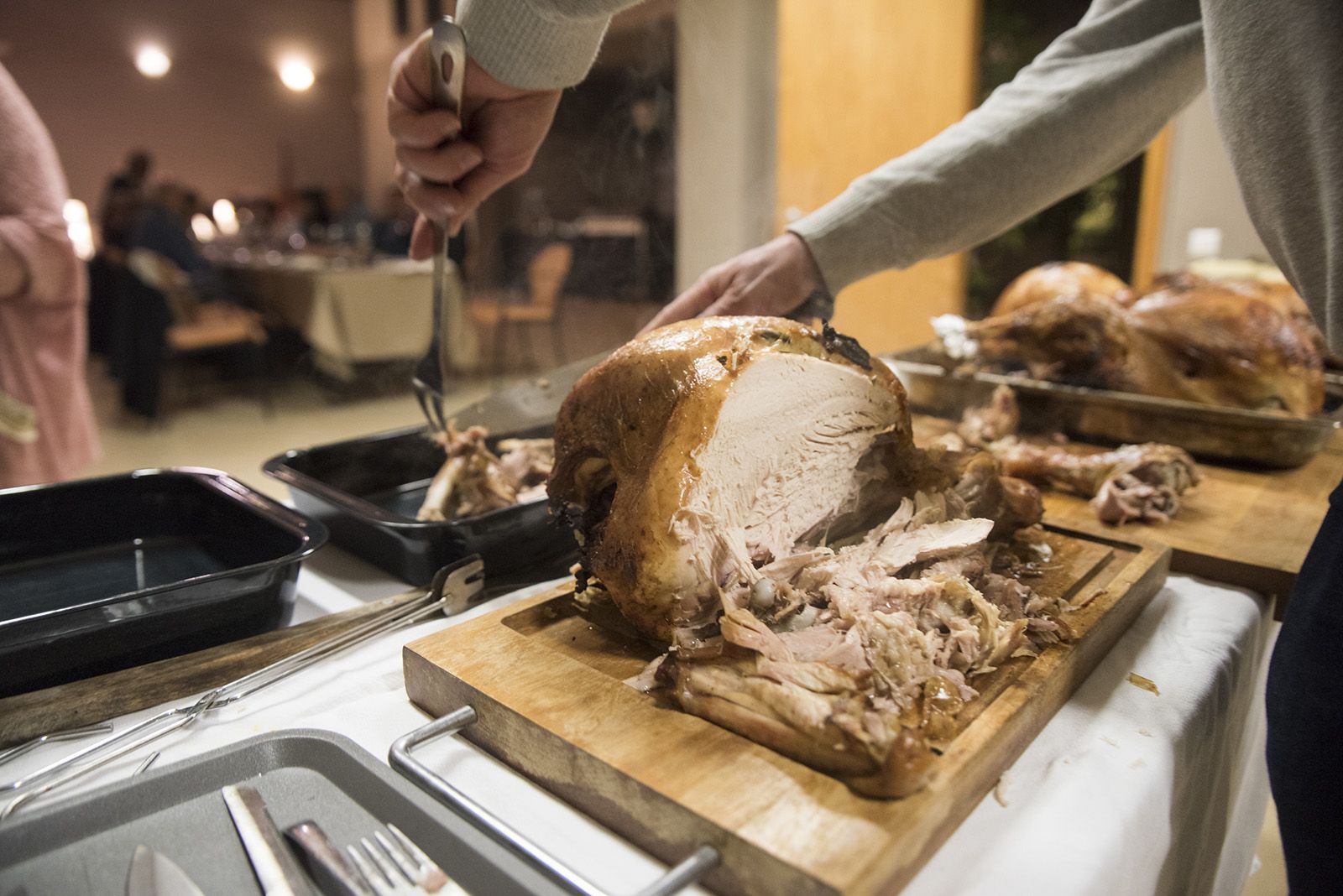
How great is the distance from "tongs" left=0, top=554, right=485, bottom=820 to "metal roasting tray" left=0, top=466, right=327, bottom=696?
0.09 meters

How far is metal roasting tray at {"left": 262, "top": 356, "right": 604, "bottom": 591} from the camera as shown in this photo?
1277 mm

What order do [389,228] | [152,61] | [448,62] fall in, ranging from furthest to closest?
[152,61] → [389,228] → [448,62]

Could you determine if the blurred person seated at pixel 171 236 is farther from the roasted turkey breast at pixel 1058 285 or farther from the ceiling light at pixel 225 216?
the roasted turkey breast at pixel 1058 285

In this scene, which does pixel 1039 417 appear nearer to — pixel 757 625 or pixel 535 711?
pixel 757 625

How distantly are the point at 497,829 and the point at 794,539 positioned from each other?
0.52 m

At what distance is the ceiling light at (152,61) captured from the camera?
7.24m

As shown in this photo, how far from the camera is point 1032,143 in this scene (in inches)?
61.4

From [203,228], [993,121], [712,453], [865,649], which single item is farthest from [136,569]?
[203,228]

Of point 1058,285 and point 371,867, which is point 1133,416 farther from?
point 371,867

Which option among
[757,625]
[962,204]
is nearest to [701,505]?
[757,625]

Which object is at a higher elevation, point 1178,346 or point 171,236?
point 171,236

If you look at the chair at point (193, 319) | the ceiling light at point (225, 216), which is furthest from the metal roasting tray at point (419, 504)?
the ceiling light at point (225, 216)

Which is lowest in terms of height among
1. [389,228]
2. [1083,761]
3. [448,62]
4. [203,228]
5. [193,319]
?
[1083,761]

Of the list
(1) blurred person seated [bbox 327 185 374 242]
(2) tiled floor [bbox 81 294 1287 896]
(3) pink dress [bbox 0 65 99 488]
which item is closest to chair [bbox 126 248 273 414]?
(2) tiled floor [bbox 81 294 1287 896]
